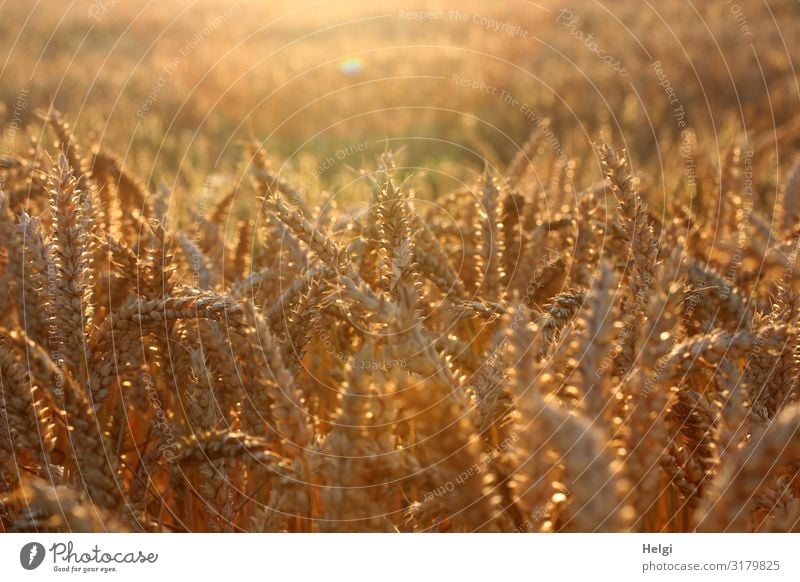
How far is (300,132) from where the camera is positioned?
687 centimetres

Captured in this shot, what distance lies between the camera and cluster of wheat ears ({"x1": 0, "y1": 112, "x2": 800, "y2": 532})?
713 millimetres

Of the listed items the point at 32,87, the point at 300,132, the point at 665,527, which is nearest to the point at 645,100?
the point at 300,132

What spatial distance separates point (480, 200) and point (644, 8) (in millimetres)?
8502

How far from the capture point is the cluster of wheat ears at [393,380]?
71 cm
